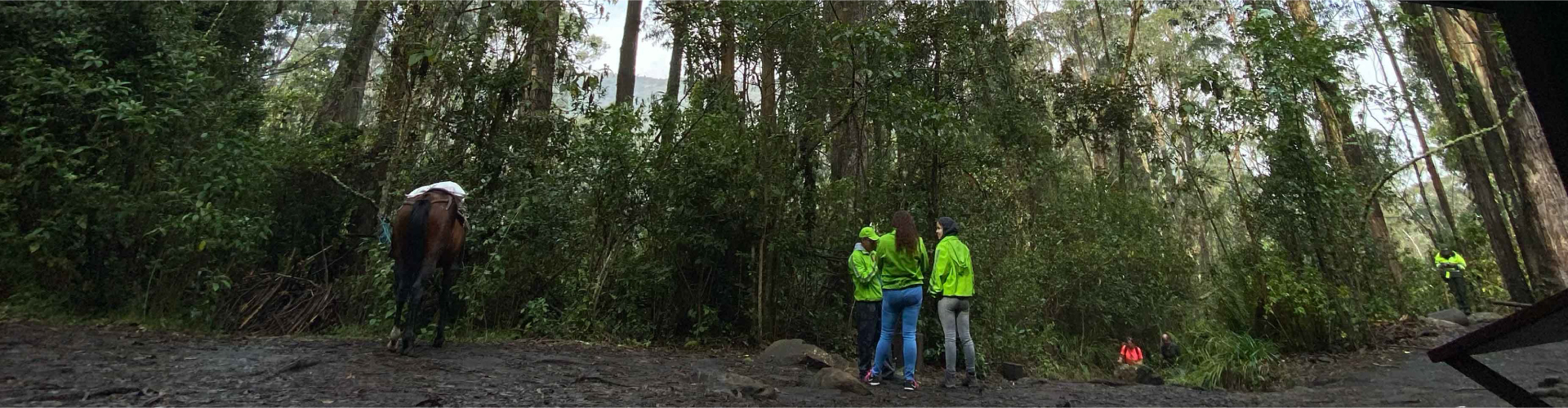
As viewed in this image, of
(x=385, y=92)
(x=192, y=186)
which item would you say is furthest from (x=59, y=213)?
(x=385, y=92)

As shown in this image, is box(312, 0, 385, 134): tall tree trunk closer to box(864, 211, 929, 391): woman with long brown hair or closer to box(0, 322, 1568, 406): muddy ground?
box(0, 322, 1568, 406): muddy ground

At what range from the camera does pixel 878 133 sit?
9336 millimetres

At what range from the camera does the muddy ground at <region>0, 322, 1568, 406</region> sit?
13.6 ft

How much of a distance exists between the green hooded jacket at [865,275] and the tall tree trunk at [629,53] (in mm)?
9523

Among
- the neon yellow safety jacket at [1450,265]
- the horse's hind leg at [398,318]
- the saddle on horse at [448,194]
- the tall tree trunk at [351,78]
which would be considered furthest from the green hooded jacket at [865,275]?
the neon yellow safety jacket at [1450,265]

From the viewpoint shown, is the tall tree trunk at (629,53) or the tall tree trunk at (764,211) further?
the tall tree trunk at (629,53)

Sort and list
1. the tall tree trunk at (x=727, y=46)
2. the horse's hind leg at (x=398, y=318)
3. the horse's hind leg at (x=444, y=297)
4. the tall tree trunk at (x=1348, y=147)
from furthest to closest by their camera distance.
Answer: the tall tree trunk at (x=1348, y=147) → the tall tree trunk at (x=727, y=46) → the horse's hind leg at (x=444, y=297) → the horse's hind leg at (x=398, y=318)

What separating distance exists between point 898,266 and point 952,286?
457mm

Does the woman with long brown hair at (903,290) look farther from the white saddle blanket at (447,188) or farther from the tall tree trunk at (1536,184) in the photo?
the tall tree trunk at (1536,184)


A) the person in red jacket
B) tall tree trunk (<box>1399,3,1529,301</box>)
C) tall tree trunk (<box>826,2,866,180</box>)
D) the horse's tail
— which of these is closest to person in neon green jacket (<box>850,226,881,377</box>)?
tall tree trunk (<box>826,2,866,180</box>)

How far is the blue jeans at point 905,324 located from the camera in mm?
6004

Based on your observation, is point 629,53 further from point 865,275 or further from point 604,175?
point 865,275

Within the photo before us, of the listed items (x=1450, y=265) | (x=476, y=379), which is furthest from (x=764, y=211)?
(x=1450, y=265)

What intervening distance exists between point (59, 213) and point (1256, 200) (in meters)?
13.9
